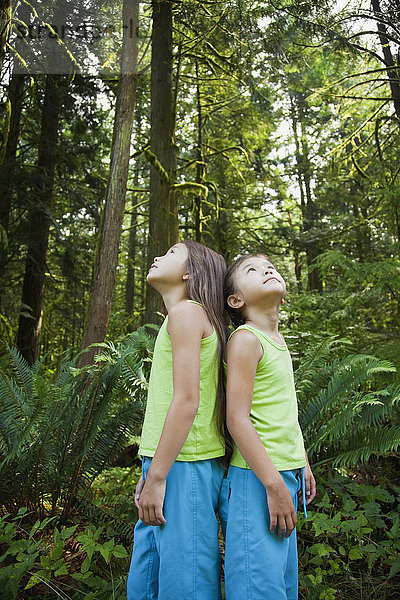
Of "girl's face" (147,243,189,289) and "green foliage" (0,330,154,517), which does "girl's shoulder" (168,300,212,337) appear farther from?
"green foliage" (0,330,154,517)

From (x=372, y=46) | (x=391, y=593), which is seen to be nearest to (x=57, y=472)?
(x=391, y=593)

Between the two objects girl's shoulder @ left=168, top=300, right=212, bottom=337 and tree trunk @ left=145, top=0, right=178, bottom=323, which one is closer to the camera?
girl's shoulder @ left=168, top=300, right=212, bottom=337

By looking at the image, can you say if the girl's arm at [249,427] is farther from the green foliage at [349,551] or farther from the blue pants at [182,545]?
the green foliage at [349,551]

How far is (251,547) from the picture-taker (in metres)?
1.38

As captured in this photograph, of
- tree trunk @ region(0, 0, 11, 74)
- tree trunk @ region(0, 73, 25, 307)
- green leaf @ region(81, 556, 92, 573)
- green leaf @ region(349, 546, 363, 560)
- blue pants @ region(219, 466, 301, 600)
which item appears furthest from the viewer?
tree trunk @ region(0, 73, 25, 307)

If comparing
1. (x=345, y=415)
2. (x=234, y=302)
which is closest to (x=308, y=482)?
(x=234, y=302)

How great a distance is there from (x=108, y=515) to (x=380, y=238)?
870cm

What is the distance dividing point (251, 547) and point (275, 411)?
1.40 feet

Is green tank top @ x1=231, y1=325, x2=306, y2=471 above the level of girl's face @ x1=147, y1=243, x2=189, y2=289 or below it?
below

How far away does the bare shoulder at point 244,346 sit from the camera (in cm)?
152

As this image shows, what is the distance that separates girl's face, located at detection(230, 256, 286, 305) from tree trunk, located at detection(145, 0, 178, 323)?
13.3 feet

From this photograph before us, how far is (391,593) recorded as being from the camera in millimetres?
2176

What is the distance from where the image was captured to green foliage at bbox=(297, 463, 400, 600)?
211cm

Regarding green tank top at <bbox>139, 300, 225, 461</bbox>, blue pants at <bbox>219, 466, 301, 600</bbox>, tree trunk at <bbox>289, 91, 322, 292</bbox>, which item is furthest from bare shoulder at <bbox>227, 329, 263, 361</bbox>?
tree trunk at <bbox>289, 91, 322, 292</bbox>
